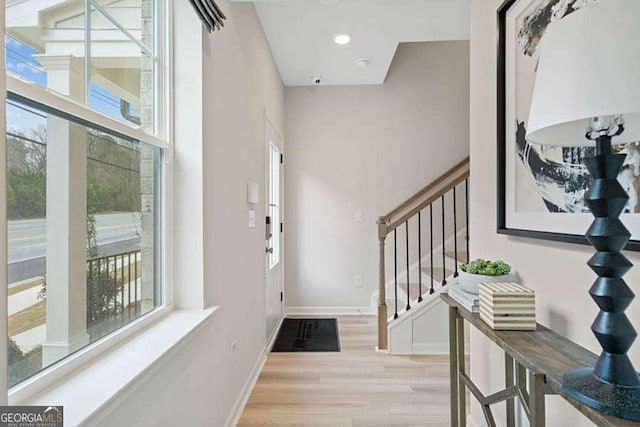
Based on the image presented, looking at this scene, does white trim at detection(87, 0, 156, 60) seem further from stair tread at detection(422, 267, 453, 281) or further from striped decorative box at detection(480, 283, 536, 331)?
stair tread at detection(422, 267, 453, 281)

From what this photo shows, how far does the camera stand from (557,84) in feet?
2.43

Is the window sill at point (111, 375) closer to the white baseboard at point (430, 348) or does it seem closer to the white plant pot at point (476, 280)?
the white plant pot at point (476, 280)

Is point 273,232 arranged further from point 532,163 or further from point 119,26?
point 532,163

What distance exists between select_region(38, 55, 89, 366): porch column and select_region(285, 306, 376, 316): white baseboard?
10.7 ft

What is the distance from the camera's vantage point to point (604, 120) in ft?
2.62

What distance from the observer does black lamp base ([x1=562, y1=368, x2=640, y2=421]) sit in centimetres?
70

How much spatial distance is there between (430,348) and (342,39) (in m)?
2.86

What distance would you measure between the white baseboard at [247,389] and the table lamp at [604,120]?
6.00 feet

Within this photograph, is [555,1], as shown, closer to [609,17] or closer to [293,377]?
[609,17]

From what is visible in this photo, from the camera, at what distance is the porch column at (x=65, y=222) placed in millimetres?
937

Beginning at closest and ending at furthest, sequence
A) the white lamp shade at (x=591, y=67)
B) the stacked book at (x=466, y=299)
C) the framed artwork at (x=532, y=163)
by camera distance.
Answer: the white lamp shade at (x=591, y=67) → the framed artwork at (x=532, y=163) → the stacked book at (x=466, y=299)

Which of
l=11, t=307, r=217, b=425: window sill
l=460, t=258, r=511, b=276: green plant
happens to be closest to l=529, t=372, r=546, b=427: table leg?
l=460, t=258, r=511, b=276: green plant

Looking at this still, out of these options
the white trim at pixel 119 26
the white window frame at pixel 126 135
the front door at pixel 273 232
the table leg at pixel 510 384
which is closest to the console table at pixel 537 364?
the table leg at pixel 510 384

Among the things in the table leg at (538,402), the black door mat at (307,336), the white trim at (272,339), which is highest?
the table leg at (538,402)
